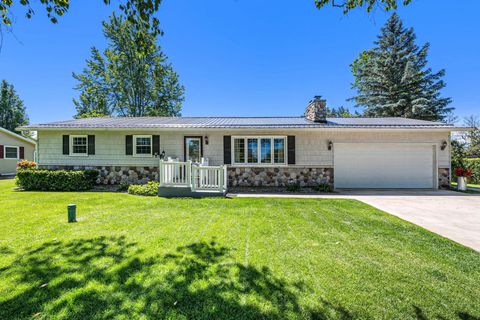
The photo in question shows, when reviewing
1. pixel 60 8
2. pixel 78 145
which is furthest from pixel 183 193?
pixel 78 145

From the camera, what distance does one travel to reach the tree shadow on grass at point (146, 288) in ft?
6.51

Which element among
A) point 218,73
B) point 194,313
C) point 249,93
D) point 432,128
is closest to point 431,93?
point 432,128

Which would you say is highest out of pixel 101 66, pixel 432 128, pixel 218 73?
pixel 101 66

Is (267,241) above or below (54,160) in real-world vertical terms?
below

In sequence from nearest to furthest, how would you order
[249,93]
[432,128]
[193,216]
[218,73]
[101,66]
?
[193,216], [432,128], [218,73], [249,93], [101,66]

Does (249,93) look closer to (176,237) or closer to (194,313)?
(176,237)

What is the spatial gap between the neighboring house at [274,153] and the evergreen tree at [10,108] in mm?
37555

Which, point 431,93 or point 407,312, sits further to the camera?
point 431,93

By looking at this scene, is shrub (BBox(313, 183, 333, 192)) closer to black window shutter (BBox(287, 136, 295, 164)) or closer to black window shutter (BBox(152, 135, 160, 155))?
black window shutter (BBox(287, 136, 295, 164))

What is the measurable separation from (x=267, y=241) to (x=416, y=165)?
9.96 metres

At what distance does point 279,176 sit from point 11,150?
2271 centimetres

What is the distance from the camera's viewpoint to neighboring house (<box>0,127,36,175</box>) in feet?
54.9

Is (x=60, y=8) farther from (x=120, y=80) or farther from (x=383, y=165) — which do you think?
(x=120, y=80)

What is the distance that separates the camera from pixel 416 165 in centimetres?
972
